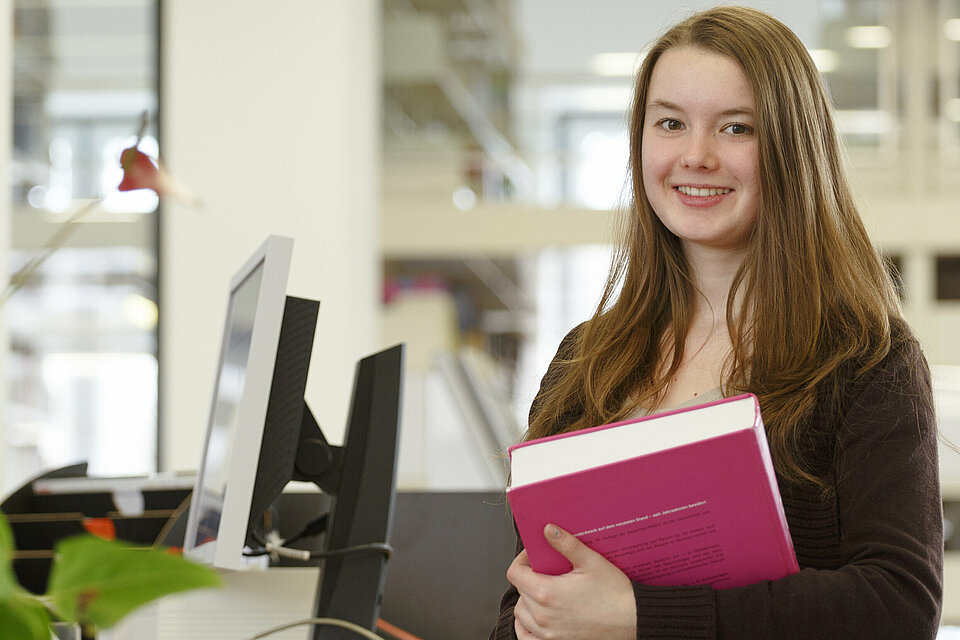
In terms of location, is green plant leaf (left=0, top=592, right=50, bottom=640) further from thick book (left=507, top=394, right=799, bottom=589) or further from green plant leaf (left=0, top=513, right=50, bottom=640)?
thick book (left=507, top=394, right=799, bottom=589)

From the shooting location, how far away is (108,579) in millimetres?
313

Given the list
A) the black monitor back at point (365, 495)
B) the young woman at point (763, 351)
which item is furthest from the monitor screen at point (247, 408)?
the young woman at point (763, 351)

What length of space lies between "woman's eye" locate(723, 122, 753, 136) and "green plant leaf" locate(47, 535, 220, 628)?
0.73 metres

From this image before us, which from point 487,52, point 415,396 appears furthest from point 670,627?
point 487,52

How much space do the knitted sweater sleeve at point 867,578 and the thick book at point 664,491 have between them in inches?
1.0

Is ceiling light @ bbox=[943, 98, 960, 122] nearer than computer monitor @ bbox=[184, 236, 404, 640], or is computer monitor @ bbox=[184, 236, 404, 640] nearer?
computer monitor @ bbox=[184, 236, 404, 640]

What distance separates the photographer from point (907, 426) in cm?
79

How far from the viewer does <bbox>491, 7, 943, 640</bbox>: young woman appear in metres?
0.76

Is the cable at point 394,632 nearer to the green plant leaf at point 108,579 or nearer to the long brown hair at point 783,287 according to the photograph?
the long brown hair at point 783,287

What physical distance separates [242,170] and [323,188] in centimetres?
40

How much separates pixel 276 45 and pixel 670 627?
323 cm

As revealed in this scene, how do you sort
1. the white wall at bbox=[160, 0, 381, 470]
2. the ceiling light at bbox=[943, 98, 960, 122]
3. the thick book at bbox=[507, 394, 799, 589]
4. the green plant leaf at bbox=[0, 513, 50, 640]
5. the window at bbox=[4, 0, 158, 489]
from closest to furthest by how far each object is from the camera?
1. the green plant leaf at bbox=[0, 513, 50, 640]
2. the thick book at bbox=[507, 394, 799, 589]
3. the window at bbox=[4, 0, 158, 489]
4. the white wall at bbox=[160, 0, 381, 470]
5. the ceiling light at bbox=[943, 98, 960, 122]

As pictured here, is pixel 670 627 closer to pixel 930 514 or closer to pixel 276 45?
pixel 930 514

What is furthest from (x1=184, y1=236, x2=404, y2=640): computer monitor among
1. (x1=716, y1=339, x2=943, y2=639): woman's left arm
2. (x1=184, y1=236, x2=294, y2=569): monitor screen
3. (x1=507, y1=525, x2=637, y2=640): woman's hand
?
(x1=716, y1=339, x2=943, y2=639): woman's left arm
